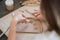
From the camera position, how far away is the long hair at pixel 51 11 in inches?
23.3

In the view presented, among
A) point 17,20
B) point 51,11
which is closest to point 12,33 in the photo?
point 17,20

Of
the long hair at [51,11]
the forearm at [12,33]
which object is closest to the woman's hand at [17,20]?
the forearm at [12,33]

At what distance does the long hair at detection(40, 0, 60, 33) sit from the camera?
592 millimetres

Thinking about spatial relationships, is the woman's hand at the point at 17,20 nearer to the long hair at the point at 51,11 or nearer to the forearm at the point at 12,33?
the forearm at the point at 12,33

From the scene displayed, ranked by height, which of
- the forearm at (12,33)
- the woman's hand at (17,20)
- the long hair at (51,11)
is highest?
the long hair at (51,11)

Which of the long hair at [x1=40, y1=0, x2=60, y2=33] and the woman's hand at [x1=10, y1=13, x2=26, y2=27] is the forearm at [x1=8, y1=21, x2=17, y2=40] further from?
the long hair at [x1=40, y1=0, x2=60, y2=33]

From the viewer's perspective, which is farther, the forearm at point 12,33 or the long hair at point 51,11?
the forearm at point 12,33

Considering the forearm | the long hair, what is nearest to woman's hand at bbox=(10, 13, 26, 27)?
the forearm

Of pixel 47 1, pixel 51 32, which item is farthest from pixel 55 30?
pixel 47 1

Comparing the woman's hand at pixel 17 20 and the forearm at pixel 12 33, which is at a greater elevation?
the woman's hand at pixel 17 20

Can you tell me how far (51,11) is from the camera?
2.04 feet

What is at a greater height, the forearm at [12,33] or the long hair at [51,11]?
the long hair at [51,11]

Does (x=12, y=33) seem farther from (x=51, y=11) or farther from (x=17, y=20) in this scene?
(x=51, y=11)

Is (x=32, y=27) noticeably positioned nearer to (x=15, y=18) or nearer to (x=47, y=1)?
(x=15, y=18)
